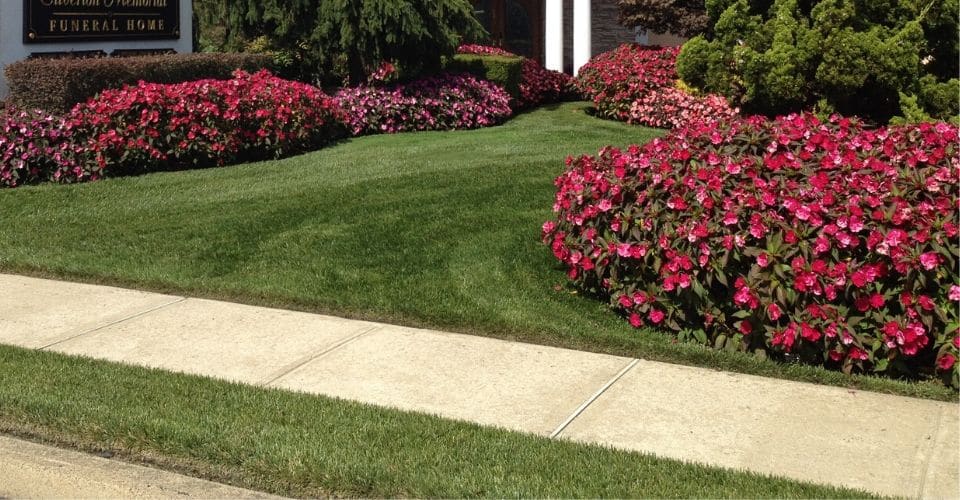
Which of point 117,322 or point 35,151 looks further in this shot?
point 35,151

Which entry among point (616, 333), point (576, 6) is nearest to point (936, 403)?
point (616, 333)

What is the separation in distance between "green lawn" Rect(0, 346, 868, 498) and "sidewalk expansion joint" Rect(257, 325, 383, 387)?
11.1 inches

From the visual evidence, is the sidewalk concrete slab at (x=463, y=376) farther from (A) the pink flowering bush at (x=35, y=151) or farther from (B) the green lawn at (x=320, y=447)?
(A) the pink flowering bush at (x=35, y=151)

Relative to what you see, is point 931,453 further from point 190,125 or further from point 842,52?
point 190,125

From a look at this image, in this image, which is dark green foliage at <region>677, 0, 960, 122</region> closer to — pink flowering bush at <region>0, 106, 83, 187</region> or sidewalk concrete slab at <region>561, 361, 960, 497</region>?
sidewalk concrete slab at <region>561, 361, 960, 497</region>

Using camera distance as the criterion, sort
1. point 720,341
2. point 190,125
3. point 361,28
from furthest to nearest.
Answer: point 361,28 < point 190,125 < point 720,341

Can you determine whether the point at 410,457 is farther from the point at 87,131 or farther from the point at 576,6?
the point at 576,6

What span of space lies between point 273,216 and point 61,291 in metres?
2.12

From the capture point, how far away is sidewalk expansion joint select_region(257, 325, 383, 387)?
5.98m

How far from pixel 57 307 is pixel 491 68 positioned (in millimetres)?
10173

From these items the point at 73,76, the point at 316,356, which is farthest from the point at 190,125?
the point at 316,356

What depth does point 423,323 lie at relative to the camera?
700 cm

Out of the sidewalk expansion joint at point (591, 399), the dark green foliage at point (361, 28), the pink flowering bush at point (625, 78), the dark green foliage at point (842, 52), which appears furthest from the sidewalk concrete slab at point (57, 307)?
A: the pink flowering bush at point (625, 78)

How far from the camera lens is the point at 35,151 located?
11.6m
